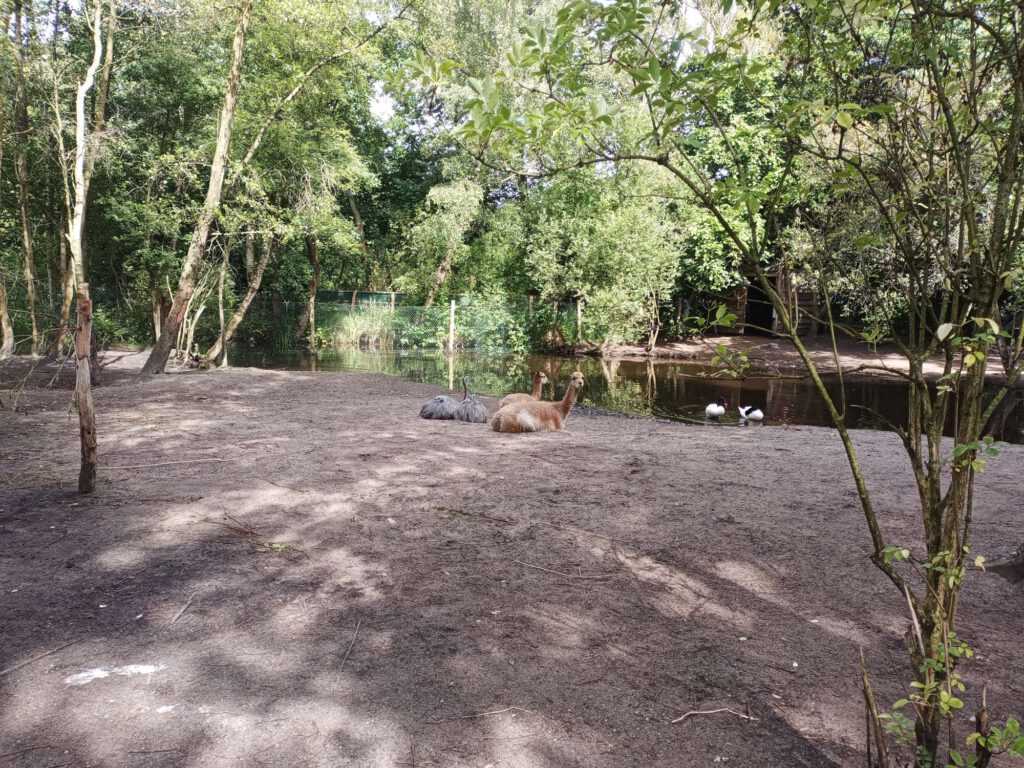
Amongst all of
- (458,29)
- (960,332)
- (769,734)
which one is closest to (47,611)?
(769,734)

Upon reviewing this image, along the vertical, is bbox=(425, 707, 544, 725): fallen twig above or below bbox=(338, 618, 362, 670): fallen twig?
below

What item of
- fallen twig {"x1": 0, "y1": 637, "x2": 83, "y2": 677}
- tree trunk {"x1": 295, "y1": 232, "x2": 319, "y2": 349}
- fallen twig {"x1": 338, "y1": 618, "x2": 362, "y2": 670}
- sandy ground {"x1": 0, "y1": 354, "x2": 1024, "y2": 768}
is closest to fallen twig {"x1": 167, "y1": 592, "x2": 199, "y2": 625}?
sandy ground {"x1": 0, "y1": 354, "x2": 1024, "y2": 768}

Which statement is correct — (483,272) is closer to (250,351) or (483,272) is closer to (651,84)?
(250,351)

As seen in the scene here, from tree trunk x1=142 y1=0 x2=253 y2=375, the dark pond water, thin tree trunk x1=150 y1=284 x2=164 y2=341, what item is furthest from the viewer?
thin tree trunk x1=150 y1=284 x2=164 y2=341

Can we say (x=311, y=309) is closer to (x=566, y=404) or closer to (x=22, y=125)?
(x=22, y=125)

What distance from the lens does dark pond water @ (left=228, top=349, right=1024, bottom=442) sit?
515 inches

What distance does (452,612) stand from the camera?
326 centimetres

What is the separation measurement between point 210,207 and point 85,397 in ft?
31.8

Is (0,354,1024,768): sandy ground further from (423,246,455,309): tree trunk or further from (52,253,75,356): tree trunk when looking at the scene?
(423,246,455,309): tree trunk

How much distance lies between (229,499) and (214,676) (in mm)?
2424

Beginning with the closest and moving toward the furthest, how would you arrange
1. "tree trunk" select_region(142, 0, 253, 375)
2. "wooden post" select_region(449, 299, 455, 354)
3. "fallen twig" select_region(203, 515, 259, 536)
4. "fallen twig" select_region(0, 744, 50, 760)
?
Result: "fallen twig" select_region(0, 744, 50, 760) < "fallen twig" select_region(203, 515, 259, 536) < "tree trunk" select_region(142, 0, 253, 375) < "wooden post" select_region(449, 299, 455, 354)

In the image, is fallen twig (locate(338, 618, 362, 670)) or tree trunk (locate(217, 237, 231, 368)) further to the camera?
tree trunk (locate(217, 237, 231, 368))

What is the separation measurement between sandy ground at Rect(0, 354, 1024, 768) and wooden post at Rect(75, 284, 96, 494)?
0.22 m

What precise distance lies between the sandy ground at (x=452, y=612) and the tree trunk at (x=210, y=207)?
25.3ft
